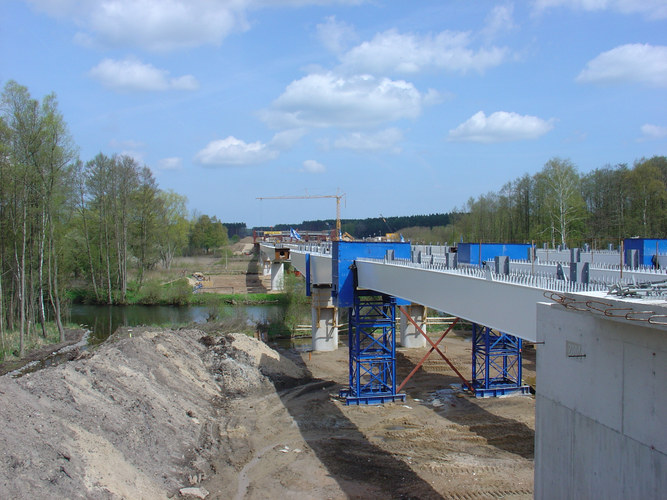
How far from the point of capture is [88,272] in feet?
184

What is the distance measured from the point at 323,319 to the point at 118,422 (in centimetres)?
1807

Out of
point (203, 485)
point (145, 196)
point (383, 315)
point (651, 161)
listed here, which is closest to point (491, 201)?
point (651, 161)

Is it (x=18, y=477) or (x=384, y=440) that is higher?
(x=18, y=477)

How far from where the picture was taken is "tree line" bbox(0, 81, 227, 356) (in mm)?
28438

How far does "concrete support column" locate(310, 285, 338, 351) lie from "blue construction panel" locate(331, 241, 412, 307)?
9476mm

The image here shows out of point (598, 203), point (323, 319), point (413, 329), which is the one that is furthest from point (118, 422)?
point (598, 203)

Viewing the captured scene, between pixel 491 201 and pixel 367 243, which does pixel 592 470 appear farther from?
pixel 491 201

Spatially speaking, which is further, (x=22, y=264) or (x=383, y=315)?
(x=22, y=264)

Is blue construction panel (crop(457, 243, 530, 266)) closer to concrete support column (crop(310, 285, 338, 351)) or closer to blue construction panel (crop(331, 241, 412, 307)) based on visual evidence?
blue construction panel (crop(331, 241, 412, 307))

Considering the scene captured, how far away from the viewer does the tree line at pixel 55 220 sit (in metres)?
28.4

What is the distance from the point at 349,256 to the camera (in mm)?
21266

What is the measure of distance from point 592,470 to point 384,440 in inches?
363

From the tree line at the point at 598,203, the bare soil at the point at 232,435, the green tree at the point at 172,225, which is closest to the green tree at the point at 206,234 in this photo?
the green tree at the point at 172,225

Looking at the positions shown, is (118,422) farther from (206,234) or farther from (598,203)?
(206,234)
